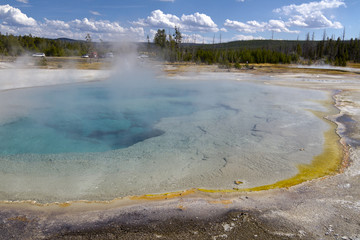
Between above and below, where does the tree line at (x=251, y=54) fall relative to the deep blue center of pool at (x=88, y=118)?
above

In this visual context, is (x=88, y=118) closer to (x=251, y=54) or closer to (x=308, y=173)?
(x=308, y=173)

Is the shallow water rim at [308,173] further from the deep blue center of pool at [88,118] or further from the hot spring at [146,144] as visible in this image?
the deep blue center of pool at [88,118]

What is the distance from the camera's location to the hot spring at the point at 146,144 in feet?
13.5

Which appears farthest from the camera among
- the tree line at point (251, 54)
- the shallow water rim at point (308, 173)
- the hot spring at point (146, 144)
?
the tree line at point (251, 54)

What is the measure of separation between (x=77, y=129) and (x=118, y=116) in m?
1.63

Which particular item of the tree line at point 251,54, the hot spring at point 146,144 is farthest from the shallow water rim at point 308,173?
the tree line at point 251,54

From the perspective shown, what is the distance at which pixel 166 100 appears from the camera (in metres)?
11.0

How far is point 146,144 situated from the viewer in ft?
19.2

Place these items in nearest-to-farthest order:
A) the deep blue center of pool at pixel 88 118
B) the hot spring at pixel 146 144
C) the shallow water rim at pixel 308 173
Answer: the shallow water rim at pixel 308 173 → the hot spring at pixel 146 144 → the deep blue center of pool at pixel 88 118

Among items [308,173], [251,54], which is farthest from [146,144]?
[251,54]

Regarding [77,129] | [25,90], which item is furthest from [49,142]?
[25,90]

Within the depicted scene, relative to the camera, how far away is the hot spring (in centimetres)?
412

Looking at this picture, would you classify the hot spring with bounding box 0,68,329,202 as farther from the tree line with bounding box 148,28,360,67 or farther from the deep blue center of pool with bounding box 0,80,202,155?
the tree line with bounding box 148,28,360,67

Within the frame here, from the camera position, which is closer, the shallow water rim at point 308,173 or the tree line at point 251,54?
the shallow water rim at point 308,173
